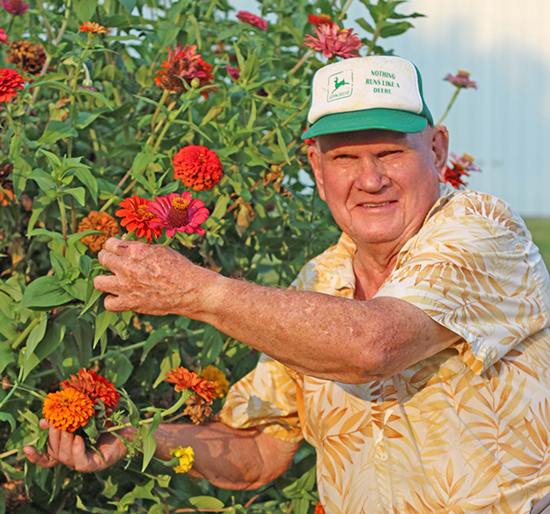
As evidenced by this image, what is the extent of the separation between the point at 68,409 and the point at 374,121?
0.83m

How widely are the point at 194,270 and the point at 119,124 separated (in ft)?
2.87

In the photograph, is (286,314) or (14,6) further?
(14,6)

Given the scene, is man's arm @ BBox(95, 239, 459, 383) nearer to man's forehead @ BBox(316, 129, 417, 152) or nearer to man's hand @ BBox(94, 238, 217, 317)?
man's hand @ BBox(94, 238, 217, 317)

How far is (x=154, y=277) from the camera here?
1.24m

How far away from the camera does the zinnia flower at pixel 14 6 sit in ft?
5.89

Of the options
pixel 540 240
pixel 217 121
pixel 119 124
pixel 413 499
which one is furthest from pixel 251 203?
pixel 540 240

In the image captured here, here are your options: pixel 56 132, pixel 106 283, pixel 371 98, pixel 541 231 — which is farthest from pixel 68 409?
pixel 541 231

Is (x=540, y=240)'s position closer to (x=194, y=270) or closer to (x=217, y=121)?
(x=217, y=121)

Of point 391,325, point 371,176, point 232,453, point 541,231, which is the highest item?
point 371,176

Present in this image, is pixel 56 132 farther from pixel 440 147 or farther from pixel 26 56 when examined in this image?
pixel 440 147

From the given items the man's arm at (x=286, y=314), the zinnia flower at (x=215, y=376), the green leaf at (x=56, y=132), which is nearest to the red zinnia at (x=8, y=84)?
the green leaf at (x=56, y=132)

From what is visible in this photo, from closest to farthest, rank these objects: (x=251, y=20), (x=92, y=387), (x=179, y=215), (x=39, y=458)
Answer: (x=179, y=215) < (x=92, y=387) < (x=39, y=458) < (x=251, y=20)

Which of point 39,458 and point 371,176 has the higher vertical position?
point 371,176

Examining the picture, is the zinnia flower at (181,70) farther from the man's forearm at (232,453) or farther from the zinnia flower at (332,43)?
the man's forearm at (232,453)
